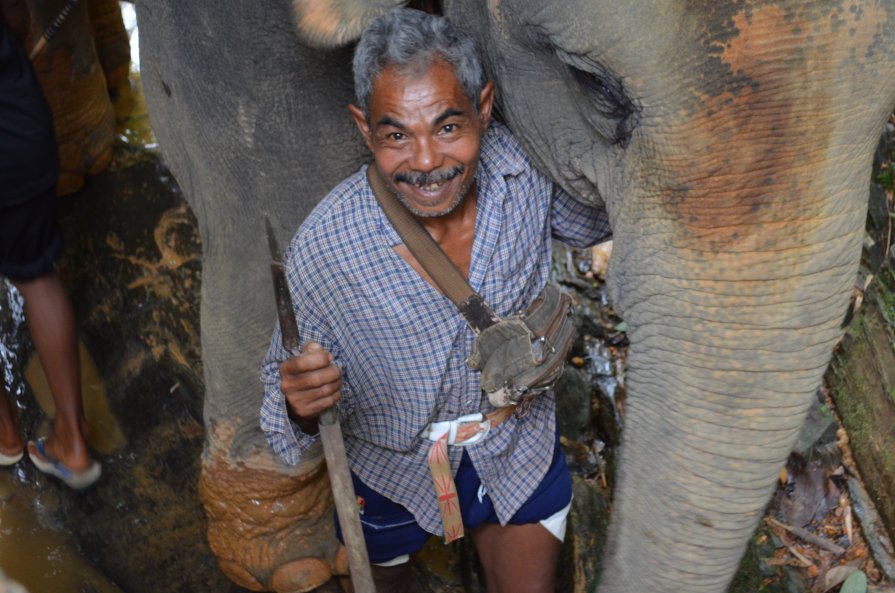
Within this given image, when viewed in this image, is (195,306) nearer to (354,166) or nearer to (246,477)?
(246,477)

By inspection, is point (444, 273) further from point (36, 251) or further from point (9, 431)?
point (9, 431)

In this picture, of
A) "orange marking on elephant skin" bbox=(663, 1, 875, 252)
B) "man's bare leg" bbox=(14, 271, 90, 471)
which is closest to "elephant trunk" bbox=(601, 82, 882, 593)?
"orange marking on elephant skin" bbox=(663, 1, 875, 252)

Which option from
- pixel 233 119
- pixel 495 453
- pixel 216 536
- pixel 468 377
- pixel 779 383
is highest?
pixel 779 383

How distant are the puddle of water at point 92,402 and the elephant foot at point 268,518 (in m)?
0.72

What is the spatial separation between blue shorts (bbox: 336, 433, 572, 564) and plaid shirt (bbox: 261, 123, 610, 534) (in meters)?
0.06

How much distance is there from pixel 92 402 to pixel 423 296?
89.5 inches

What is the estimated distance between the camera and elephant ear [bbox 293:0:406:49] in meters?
2.31

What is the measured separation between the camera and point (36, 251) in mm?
3752

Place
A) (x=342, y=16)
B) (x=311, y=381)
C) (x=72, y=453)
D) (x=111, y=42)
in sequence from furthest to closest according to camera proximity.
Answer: (x=111, y=42) → (x=72, y=453) → (x=342, y=16) → (x=311, y=381)

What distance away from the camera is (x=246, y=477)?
347 centimetres

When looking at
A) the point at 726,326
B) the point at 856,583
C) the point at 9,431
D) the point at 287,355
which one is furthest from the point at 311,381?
the point at 9,431

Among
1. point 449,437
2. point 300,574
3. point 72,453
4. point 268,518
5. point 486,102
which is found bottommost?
point 72,453

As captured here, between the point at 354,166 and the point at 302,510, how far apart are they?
1.09 meters

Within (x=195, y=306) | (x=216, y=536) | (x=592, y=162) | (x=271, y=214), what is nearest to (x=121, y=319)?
(x=195, y=306)
